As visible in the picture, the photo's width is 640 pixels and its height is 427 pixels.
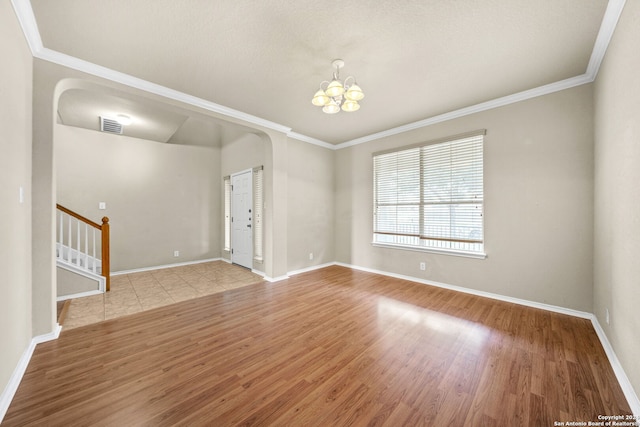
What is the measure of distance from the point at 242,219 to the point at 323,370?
4183 millimetres

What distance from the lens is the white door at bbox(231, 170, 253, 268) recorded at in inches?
209

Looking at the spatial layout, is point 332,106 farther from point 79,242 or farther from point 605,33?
point 79,242

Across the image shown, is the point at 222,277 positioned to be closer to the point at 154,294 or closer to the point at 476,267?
the point at 154,294

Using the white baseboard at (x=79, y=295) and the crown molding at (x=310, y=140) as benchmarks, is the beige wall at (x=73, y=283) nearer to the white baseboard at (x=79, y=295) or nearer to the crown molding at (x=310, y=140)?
the white baseboard at (x=79, y=295)

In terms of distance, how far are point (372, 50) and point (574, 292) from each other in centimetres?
365

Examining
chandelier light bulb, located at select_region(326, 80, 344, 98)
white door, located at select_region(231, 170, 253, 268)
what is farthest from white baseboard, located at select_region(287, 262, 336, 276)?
chandelier light bulb, located at select_region(326, 80, 344, 98)

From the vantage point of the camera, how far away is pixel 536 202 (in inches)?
125

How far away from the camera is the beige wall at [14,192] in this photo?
5.44 ft

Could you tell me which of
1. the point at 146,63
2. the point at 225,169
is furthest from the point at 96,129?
the point at 146,63

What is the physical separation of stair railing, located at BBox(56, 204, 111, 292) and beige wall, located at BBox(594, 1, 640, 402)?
6017mm

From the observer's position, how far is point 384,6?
1876 mm

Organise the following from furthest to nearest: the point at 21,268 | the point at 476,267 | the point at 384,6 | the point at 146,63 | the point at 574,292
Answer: the point at 476,267
the point at 574,292
the point at 146,63
the point at 21,268
the point at 384,6

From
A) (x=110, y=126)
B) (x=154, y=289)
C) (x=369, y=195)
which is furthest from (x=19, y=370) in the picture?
(x=369, y=195)

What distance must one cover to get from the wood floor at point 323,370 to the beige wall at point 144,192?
294 centimetres
